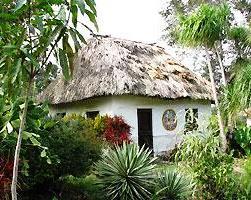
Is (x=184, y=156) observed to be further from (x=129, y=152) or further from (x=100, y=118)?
(x=100, y=118)

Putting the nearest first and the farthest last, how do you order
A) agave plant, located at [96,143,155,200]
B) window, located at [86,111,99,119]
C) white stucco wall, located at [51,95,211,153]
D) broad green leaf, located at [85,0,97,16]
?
broad green leaf, located at [85,0,97,16] → agave plant, located at [96,143,155,200] → white stucco wall, located at [51,95,211,153] → window, located at [86,111,99,119]

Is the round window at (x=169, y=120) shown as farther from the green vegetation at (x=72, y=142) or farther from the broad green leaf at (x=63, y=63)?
the broad green leaf at (x=63, y=63)

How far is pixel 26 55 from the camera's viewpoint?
2.89m

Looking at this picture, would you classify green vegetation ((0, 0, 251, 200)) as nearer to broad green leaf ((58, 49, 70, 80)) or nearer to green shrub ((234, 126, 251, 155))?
broad green leaf ((58, 49, 70, 80))

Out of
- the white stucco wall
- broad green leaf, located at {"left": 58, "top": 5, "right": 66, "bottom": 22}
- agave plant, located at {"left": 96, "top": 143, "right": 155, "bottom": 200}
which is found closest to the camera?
broad green leaf, located at {"left": 58, "top": 5, "right": 66, "bottom": 22}

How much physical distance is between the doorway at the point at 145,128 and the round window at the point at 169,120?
2.02ft

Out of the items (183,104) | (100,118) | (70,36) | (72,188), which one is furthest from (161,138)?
(70,36)

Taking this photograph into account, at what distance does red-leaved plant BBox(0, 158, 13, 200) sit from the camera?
5055 mm

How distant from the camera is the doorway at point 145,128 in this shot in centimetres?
1520

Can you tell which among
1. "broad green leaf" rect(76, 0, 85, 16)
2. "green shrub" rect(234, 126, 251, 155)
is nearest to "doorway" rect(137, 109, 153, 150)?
"green shrub" rect(234, 126, 251, 155)

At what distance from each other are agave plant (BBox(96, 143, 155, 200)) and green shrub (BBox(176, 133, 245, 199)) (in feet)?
2.77

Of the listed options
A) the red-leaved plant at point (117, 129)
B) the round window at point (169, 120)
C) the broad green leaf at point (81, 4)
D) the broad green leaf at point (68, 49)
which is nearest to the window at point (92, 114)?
the red-leaved plant at point (117, 129)

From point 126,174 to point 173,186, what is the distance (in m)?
0.86

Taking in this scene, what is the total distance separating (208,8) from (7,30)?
9.60 m
